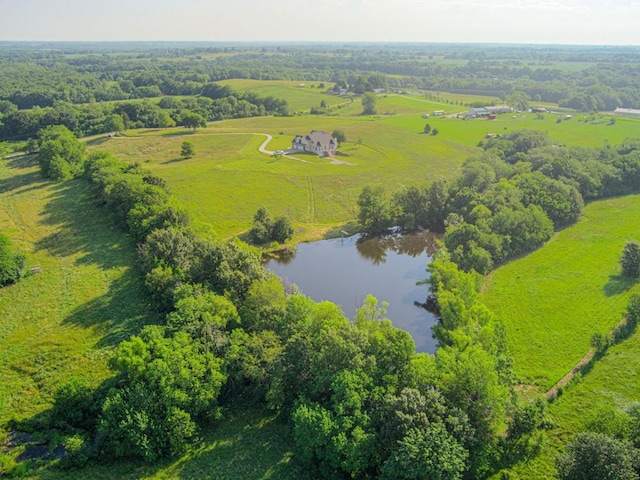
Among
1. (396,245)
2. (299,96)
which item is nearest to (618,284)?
(396,245)

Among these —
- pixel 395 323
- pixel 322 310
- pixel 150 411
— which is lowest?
pixel 395 323

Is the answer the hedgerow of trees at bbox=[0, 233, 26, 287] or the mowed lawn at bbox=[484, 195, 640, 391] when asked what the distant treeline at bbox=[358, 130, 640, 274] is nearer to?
the mowed lawn at bbox=[484, 195, 640, 391]

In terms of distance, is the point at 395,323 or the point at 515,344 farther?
the point at 395,323

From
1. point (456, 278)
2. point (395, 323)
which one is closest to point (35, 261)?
point (395, 323)

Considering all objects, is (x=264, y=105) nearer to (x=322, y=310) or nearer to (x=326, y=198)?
(x=326, y=198)

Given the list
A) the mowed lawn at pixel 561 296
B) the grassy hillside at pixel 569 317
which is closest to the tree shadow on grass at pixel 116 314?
the grassy hillside at pixel 569 317

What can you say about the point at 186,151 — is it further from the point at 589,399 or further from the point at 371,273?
the point at 589,399

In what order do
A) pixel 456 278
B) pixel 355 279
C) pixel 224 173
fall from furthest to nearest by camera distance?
pixel 224 173, pixel 355 279, pixel 456 278
